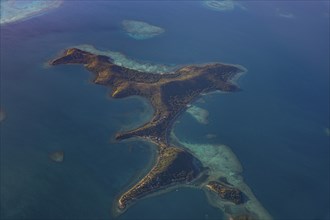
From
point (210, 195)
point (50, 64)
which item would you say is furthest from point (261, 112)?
point (50, 64)

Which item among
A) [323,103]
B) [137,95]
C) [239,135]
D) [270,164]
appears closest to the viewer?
[270,164]

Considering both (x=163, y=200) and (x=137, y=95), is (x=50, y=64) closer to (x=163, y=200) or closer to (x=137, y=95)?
(x=137, y=95)

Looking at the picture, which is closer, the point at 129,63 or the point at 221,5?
the point at 129,63

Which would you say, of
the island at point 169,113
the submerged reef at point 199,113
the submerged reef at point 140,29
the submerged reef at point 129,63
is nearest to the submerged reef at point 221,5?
the submerged reef at point 140,29

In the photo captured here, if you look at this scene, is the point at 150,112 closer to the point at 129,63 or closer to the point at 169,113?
the point at 169,113

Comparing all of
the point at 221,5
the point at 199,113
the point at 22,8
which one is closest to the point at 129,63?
the point at 199,113

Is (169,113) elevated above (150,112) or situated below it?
above
